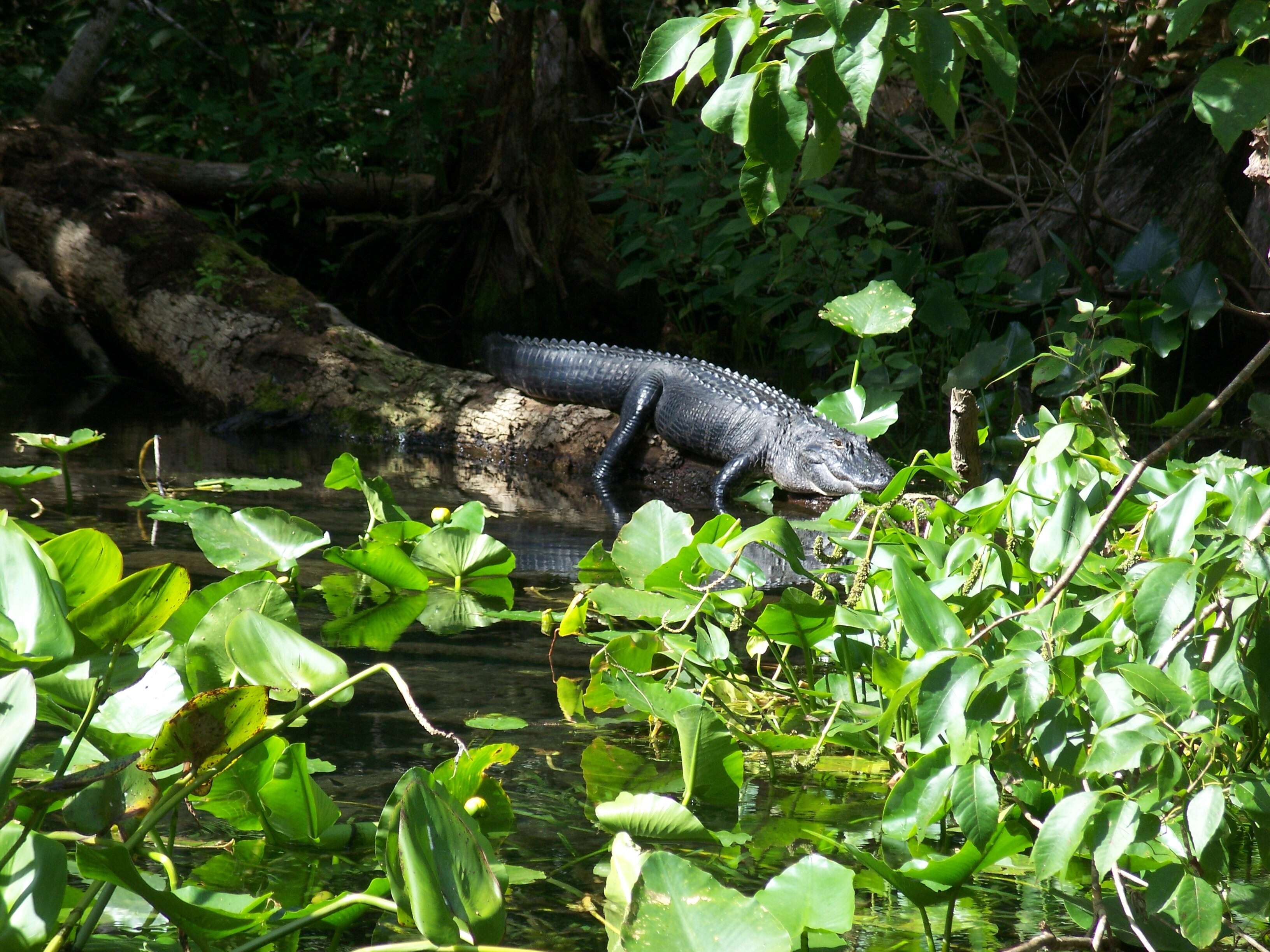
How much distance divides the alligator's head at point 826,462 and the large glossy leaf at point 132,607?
13.8ft

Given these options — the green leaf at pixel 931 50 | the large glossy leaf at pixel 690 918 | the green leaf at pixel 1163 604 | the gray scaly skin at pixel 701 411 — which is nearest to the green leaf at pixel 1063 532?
the green leaf at pixel 1163 604

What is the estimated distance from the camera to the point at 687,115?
9.22 metres

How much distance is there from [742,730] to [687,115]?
821 cm

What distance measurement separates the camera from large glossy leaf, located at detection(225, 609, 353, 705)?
1.13 m

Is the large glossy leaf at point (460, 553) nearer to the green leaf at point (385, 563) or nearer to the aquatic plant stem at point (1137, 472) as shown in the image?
the green leaf at point (385, 563)

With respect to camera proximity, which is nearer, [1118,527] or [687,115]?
[1118,527]

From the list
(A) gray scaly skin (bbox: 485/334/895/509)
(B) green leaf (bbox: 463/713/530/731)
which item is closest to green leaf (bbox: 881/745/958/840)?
(B) green leaf (bbox: 463/713/530/731)

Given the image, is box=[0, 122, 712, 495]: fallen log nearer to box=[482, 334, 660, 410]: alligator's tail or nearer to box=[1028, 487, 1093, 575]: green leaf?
box=[482, 334, 660, 410]: alligator's tail

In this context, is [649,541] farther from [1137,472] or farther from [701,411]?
[701,411]

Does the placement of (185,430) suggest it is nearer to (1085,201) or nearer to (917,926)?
(1085,201)

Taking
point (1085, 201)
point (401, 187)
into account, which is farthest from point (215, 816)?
point (401, 187)

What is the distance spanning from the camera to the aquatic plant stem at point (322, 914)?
3.01 ft

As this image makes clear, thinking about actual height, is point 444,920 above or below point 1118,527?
above

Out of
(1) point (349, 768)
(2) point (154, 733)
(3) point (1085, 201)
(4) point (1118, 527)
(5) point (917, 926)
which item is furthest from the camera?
(3) point (1085, 201)
